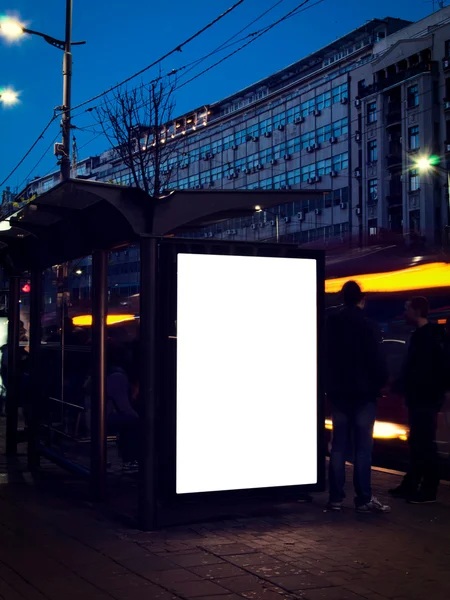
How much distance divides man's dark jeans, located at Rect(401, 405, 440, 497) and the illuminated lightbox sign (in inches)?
41.7

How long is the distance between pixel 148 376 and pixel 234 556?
1575mm

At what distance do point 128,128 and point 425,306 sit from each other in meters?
23.4

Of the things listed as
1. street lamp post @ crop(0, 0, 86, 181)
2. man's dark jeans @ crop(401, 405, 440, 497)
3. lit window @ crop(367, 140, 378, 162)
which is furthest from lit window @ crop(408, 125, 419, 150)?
man's dark jeans @ crop(401, 405, 440, 497)

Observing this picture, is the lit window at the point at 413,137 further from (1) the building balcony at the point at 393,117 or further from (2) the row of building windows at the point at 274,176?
(2) the row of building windows at the point at 274,176

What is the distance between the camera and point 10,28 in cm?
2283

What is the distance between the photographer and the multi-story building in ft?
194

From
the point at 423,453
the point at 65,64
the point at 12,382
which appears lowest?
the point at 423,453

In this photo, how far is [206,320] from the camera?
6879mm

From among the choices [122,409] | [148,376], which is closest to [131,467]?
[122,409]

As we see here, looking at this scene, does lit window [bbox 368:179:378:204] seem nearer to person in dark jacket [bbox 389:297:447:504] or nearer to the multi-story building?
the multi-story building

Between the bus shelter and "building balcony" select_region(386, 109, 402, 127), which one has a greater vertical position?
"building balcony" select_region(386, 109, 402, 127)

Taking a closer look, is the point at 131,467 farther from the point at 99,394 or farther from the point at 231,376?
the point at 231,376

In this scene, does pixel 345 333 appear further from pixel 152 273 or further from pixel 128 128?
pixel 128 128

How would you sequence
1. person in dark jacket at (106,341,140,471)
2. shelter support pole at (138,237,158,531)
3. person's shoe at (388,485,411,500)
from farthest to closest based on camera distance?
person in dark jacket at (106,341,140,471) → person's shoe at (388,485,411,500) → shelter support pole at (138,237,158,531)
